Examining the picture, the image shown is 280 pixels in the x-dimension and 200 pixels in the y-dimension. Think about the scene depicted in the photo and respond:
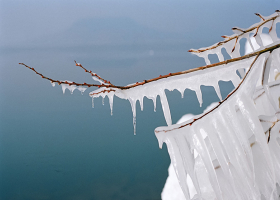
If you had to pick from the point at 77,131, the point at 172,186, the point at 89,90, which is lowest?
the point at 172,186

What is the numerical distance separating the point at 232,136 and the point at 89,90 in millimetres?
2358

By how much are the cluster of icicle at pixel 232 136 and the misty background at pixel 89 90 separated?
2.13 metres

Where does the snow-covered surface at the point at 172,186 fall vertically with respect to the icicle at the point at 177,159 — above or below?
below

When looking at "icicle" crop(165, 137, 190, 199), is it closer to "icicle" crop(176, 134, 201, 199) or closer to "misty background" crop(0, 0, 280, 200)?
"icicle" crop(176, 134, 201, 199)

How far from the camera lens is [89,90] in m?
2.63

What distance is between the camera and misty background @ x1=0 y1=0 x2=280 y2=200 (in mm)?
2566

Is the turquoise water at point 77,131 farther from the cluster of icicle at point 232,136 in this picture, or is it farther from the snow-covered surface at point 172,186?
the cluster of icicle at point 232,136

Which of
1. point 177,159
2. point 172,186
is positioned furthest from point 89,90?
point 177,159

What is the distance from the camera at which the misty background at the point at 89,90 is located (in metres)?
2.57

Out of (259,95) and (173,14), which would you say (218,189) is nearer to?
(259,95)

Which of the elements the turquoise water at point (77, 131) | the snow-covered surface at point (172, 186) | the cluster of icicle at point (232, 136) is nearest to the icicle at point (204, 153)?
the cluster of icicle at point (232, 136)

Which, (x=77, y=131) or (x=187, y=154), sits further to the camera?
(x=77, y=131)

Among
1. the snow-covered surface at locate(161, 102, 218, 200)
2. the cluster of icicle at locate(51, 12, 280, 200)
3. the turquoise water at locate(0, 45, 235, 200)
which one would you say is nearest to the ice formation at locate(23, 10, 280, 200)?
the cluster of icicle at locate(51, 12, 280, 200)

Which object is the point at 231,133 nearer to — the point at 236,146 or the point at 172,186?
the point at 236,146
